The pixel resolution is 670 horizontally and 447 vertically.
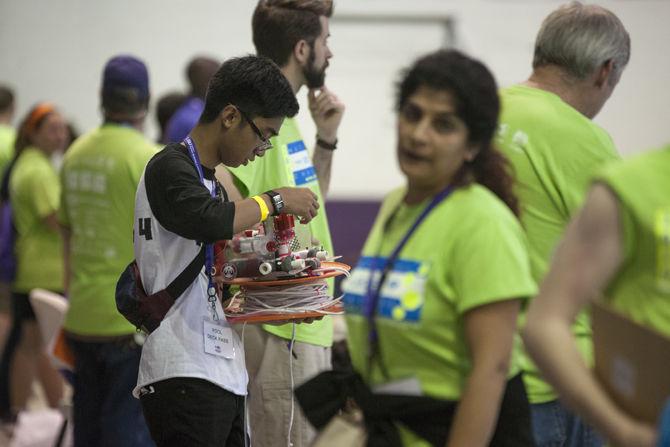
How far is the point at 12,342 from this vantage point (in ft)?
18.4

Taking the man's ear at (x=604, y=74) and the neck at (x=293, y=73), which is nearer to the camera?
the man's ear at (x=604, y=74)

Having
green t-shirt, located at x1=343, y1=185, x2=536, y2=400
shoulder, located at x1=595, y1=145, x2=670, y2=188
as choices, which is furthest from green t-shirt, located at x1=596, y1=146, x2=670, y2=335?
green t-shirt, located at x1=343, y1=185, x2=536, y2=400

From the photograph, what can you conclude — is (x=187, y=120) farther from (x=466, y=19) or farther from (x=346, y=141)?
(x=466, y=19)

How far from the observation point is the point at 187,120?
186 inches

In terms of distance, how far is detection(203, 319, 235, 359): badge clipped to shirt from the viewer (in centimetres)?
262

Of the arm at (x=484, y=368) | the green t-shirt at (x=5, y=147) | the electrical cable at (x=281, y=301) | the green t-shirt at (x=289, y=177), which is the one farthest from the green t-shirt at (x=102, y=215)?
the green t-shirt at (x=5, y=147)

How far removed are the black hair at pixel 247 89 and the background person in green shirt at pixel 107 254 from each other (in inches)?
Answer: 49.4

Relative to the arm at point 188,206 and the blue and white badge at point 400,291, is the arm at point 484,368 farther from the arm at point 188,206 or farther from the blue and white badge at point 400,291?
the arm at point 188,206

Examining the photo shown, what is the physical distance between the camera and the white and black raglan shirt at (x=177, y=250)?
2.52m

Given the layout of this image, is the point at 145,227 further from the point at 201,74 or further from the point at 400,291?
the point at 201,74

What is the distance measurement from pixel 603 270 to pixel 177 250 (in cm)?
121

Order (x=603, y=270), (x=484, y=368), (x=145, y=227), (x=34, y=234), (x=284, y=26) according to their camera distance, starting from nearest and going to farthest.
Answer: (x=603, y=270)
(x=484, y=368)
(x=145, y=227)
(x=284, y=26)
(x=34, y=234)

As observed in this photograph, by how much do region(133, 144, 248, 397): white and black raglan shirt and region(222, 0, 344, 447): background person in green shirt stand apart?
1.52 ft

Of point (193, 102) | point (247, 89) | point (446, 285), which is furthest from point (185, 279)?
point (193, 102)
